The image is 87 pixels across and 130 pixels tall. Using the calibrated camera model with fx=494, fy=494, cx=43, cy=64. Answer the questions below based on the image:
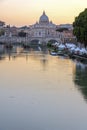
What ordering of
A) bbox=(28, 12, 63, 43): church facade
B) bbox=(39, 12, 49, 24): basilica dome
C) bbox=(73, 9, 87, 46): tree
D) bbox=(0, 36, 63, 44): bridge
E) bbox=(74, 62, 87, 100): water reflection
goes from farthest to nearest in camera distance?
bbox=(39, 12, 49, 24): basilica dome → bbox=(28, 12, 63, 43): church facade → bbox=(0, 36, 63, 44): bridge → bbox=(73, 9, 87, 46): tree → bbox=(74, 62, 87, 100): water reflection

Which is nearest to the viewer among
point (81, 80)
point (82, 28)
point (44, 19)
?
point (81, 80)

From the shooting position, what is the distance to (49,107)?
12.8m

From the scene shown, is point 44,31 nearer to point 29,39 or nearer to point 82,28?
point 29,39

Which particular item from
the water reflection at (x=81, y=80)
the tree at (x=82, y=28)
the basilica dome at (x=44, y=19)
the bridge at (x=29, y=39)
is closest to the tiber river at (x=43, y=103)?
the water reflection at (x=81, y=80)

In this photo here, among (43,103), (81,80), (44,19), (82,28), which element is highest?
(44,19)

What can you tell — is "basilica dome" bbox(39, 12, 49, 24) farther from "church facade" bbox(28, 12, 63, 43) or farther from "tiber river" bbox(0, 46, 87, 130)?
"tiber river" bbox(0, 46, 87, 130)

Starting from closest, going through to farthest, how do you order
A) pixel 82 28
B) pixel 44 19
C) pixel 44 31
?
pixel 82 28 → pixel 44 31 → pixel 44 19

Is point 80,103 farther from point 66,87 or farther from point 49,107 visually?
point 66,87

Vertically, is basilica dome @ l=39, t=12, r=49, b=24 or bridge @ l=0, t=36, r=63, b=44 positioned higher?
basilica dome @ l=39, t=12, r=49, b=24

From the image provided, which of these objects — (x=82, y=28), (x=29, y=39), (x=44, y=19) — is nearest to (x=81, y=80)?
(x=82, y=28)

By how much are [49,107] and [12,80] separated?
677 cm

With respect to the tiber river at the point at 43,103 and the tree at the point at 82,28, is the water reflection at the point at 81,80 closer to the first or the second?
the tiber river at the point at 43,103

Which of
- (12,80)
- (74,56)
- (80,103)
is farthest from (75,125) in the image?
(74,56)

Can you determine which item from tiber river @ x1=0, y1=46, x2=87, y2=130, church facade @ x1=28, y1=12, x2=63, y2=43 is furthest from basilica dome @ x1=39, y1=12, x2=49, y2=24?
tiber river @ x1=0, y1=46, x2=87, y2=130
